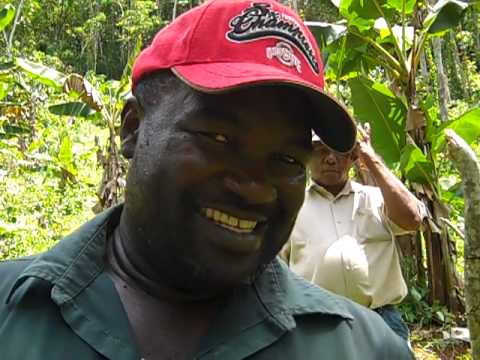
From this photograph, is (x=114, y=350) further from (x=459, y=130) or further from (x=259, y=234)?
(x=459, y=130)

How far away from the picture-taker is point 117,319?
3.80 feet

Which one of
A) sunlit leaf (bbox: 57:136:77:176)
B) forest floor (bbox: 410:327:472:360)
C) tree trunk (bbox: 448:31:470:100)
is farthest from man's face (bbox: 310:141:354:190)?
tree trunk (bbox: 448:31:470:100)

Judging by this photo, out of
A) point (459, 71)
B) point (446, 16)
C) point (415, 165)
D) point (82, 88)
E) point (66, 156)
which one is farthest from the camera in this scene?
point (459, 71)

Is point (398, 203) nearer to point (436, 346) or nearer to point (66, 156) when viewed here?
point (436, 346)

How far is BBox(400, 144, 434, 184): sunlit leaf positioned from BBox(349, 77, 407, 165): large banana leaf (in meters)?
0.24

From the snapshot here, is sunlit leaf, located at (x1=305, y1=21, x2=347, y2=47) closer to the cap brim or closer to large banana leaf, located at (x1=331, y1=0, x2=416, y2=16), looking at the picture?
large banana leaf, located at (x1=331, y1=0, x2=416, y2=16)

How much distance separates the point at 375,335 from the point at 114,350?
49cm

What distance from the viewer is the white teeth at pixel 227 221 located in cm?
114

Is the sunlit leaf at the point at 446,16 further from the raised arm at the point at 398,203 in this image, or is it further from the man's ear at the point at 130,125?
the man's ear at the point at 130,125

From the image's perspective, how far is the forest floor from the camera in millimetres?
4947

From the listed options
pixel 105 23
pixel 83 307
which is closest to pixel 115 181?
pixel 83 307

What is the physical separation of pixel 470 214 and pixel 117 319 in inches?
37.2

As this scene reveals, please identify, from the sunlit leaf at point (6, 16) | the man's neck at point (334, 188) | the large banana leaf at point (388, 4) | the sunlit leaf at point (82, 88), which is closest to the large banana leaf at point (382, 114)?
the large banana leaf at point (388, 4)

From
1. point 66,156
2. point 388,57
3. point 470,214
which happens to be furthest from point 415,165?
point 66,156
